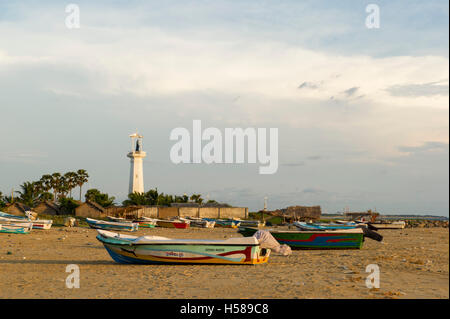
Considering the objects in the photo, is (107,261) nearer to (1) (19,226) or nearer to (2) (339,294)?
(2) (339,294)

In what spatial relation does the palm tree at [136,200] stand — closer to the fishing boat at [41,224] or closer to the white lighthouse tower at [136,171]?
the white lighthouse tower at [136,171]

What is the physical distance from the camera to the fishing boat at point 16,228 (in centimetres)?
3031

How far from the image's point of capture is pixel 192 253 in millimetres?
13469

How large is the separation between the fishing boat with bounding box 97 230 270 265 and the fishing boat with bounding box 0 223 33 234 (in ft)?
66.0

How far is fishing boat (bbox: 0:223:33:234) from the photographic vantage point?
3031 cm

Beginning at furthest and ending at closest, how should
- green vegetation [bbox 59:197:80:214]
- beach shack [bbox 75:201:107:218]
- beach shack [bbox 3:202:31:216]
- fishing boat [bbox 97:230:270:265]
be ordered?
green vegetation [bbox 59:197:80:214] < beach shack [bbox 75:201:107:218] < beach shack [bbox 3:202:31:216] < fishing boat [bbox 97:230:270:265]

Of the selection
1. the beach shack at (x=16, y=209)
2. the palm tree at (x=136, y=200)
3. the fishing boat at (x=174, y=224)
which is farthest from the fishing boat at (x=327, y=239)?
the palm tree at (x=136, y=200)

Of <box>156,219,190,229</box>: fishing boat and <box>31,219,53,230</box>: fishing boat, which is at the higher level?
<box>31,219,53,230</box>: fishing boat

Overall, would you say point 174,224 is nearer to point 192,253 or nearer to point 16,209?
point 16,209

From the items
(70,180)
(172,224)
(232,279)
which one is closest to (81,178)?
(70,180)

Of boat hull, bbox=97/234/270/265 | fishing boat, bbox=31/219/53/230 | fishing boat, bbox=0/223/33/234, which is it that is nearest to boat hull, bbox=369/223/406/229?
fishing boat, bbox=31/219/53/230

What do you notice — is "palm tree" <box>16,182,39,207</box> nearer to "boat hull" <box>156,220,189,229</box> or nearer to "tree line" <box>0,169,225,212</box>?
"tree line" <box>0,169,225,212</box>
